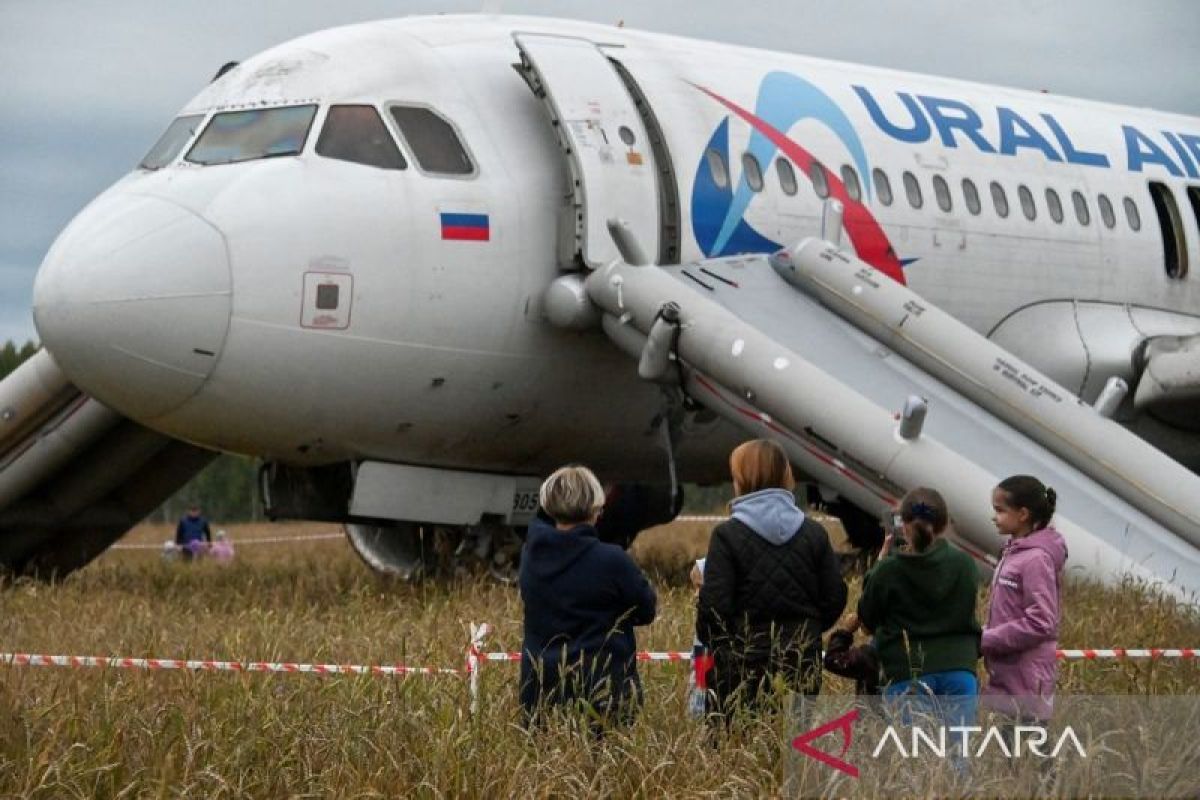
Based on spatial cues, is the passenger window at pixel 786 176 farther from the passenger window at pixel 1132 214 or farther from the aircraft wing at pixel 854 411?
the passenger window at pixel 1132 214

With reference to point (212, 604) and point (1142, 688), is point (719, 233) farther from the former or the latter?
point (1142, 688)

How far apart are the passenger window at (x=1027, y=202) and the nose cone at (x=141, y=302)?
24.5 ft

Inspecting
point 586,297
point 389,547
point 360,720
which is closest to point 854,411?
point 586,297

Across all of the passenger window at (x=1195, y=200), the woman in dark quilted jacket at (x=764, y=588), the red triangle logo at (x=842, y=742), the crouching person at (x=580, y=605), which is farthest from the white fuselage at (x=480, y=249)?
the red triangle logo at (x=842, y=742)

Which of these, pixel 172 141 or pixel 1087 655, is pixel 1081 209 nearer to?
pixel 172 141

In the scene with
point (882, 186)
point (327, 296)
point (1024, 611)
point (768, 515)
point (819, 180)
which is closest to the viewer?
point (1024, 611)

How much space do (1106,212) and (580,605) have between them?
12.0 m

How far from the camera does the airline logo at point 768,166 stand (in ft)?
52.0

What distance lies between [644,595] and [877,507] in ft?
19.7

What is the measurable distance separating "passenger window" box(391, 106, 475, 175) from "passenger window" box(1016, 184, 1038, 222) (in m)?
5.53

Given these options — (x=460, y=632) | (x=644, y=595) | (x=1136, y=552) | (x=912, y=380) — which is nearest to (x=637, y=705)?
(x=644, y=595)

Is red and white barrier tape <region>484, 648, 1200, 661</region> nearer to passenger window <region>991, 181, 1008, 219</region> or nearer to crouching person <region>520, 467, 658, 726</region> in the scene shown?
crouching person <region>520, 467, 658, 726</region>

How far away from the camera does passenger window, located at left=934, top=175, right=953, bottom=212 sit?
17.4 m

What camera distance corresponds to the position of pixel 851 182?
16.9 meters
